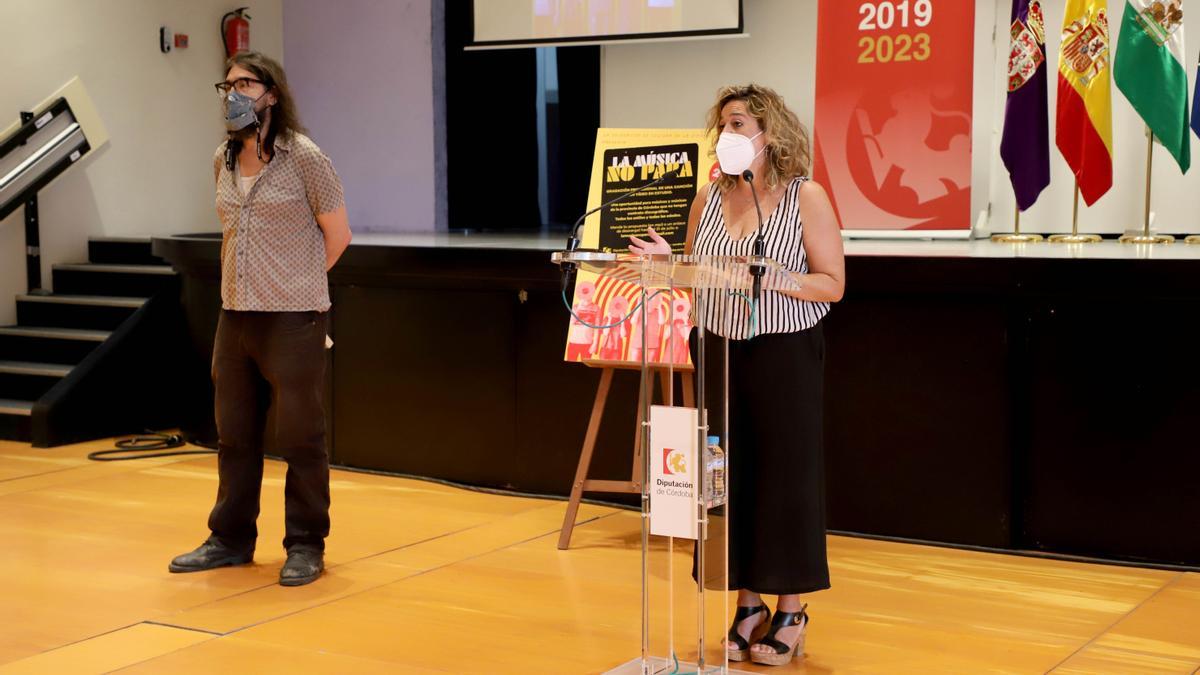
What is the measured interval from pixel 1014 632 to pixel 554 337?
2341 mm

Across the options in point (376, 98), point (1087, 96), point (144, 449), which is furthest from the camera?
point (376, 98)

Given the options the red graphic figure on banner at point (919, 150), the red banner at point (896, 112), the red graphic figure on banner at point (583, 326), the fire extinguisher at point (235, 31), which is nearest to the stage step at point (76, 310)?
the fire extinguisher at point (235, 31)

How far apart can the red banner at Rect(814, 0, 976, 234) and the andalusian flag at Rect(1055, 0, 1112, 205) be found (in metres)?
0.48

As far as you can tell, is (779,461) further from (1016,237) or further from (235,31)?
(235,31)

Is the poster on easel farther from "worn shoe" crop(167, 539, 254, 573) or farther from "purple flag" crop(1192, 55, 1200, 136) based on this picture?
"purple flag" crop(1192, 55, 1200, 136)

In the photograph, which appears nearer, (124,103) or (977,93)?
(977,93)

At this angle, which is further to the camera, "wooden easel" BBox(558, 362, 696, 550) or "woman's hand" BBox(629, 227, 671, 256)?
"wooden easel" BBox(558, 362, 696, 550)

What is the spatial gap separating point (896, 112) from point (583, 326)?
9.31 feet

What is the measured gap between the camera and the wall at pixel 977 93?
24.0 feet

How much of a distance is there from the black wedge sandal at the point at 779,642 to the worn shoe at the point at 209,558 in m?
1.82

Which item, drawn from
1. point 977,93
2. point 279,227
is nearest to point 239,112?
point 279,227

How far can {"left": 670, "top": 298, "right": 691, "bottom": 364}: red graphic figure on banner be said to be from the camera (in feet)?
15.0

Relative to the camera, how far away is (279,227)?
4125 millimetres

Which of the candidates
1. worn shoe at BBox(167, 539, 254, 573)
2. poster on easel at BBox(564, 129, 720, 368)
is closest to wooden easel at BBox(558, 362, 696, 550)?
poster on easel at BBox(564, 129, 720, 368)
